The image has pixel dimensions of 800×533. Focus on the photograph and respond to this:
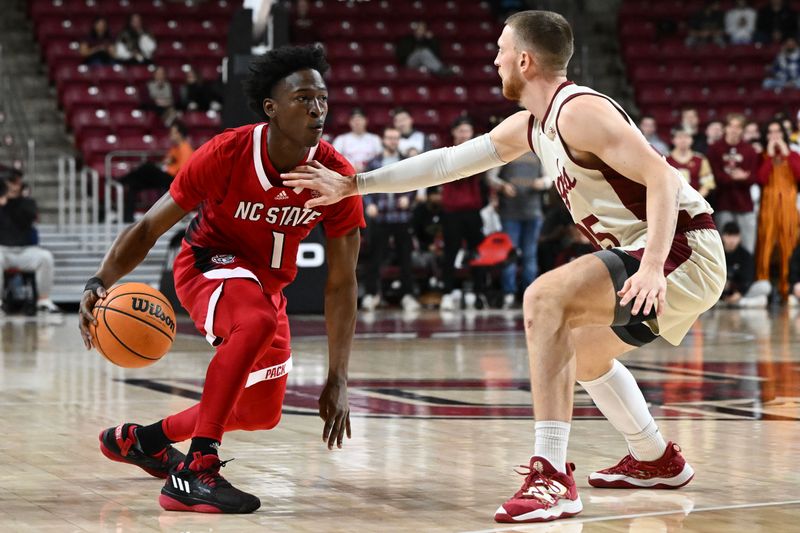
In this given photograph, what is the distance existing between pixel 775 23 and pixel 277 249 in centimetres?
1714

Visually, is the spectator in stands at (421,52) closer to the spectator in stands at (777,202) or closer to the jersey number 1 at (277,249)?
the spectator in stands at (777,202)

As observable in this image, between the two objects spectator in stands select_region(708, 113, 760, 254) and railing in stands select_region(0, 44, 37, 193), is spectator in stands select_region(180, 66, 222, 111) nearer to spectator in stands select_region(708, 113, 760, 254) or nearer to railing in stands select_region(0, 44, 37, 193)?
railing in stands select_region(0, 44, 37, 193)

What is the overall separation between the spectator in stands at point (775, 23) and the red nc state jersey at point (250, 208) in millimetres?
16776

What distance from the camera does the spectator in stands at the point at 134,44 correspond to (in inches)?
714

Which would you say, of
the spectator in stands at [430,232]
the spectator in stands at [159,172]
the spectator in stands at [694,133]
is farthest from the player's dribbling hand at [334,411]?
the spectator in stands at [694,133]

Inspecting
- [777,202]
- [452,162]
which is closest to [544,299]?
[452,162]

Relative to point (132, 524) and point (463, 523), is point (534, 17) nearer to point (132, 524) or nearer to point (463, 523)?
point (463, 523)

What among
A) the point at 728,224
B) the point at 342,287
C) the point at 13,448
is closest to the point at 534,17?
the point at 342,287

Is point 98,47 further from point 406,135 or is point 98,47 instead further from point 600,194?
point 600,194

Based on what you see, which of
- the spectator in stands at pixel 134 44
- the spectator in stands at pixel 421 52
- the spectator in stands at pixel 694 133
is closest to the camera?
the spectator in stands at pixel 694 133

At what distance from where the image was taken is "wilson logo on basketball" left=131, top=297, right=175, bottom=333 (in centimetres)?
488

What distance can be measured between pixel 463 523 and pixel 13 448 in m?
2.28

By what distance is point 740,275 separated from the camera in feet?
49.6

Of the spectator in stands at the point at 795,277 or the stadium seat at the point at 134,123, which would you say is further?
the stadium seat at the point at 134,123
